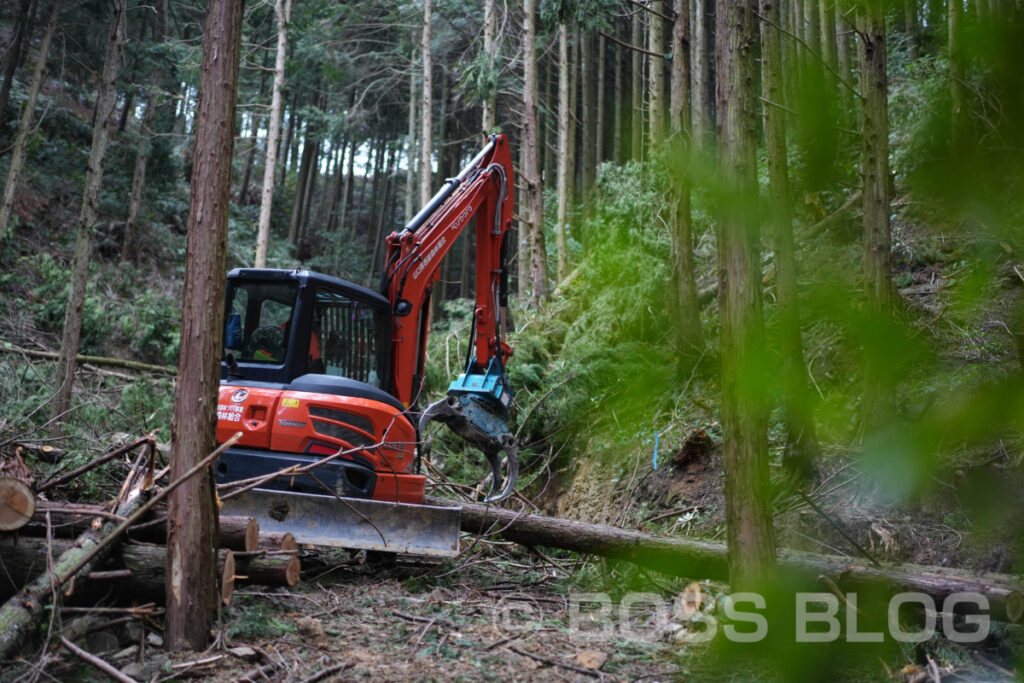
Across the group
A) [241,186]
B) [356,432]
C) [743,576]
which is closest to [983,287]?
[743,576]

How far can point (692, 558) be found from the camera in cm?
588

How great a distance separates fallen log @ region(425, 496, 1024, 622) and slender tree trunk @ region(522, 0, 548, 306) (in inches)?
291

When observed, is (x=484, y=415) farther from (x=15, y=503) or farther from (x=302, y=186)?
(x=302, y=186)

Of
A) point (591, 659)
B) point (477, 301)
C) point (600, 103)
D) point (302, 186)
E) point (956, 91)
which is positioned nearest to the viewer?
point (956, 91)

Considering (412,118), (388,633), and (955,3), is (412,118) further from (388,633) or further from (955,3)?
(955,3)

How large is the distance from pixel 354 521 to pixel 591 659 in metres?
2.49

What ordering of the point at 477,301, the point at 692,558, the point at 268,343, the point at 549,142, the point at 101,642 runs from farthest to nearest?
the point at 549,142
the point at 477,301
the point at 268,343
the point at 692,558
the point at 101,642

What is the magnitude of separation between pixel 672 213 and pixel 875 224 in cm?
418

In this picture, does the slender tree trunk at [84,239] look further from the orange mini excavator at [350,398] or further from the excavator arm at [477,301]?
the excavator arm at [477,301]

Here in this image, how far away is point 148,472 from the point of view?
5.49 metres

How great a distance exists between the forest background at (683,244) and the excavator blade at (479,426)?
3.92 ft

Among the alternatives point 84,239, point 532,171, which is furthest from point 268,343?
point 532,171

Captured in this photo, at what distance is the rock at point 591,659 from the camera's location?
4.91m

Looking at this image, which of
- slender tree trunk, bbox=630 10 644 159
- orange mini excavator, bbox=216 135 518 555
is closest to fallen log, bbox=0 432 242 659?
orange mini excavator, bbox=216 135 518 555
